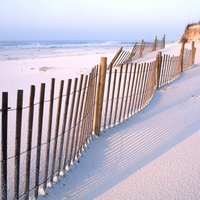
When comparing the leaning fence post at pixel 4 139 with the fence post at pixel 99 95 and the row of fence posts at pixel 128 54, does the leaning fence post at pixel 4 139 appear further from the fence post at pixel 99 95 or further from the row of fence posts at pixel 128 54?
the row of fence posts at pixel 128 54

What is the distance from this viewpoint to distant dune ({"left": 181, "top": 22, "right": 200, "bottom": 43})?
26141 mm

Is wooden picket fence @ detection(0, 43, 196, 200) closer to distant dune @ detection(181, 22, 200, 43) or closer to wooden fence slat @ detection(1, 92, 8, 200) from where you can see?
wooden fence slat @ detection(1, 92, 8, 200)

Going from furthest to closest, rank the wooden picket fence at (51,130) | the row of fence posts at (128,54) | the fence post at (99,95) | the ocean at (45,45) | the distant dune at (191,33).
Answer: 1. the ocean at (45,45)
2. the distant dune at (191,33)
3. the row of fence posts at (128,54)
4. the fence post at (99,95)
5. the wooden picket fence at (51,130)

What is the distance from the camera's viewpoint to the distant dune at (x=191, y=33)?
26141mm

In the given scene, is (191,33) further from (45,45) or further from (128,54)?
(45,45)

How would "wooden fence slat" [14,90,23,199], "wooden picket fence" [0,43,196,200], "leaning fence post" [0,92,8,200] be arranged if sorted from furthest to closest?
"wooden picket fence" [0,43,196,200] → "wooden fence slat" [14,90,23,199] → "leaning fence post" [0,92,8,200]

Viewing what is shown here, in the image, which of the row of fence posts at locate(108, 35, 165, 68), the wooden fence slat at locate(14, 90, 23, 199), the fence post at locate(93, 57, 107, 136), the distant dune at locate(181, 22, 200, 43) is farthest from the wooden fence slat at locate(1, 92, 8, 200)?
the distant dune at locate(181, 22, 200, 43)

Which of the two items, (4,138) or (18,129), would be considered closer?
(4,138)

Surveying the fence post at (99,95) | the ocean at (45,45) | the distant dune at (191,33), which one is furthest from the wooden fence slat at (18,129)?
the ocean at (45,45)

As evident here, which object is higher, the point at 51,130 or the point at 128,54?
the point at 128,54

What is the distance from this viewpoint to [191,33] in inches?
1061

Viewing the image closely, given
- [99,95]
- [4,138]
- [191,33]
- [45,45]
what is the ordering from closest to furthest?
[4,138]
[99,95]
[191,33]
[45,45]

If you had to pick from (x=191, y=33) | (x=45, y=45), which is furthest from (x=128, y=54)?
(x=45, y=45)

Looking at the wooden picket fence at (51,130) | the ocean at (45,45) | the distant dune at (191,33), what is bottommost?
the ocean at (45,45)
